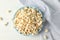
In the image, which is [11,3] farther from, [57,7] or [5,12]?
[57,7]

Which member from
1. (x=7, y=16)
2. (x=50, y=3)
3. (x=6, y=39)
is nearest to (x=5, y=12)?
(x=7, y=16)

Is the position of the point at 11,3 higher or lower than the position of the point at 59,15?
higher

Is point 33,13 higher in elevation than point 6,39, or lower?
higher

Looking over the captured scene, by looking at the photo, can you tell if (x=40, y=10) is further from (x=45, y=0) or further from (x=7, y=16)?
(x=7, y=16)

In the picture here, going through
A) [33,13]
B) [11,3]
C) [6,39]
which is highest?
[11,3]

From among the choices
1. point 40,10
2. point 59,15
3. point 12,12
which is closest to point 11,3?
point 12,12
